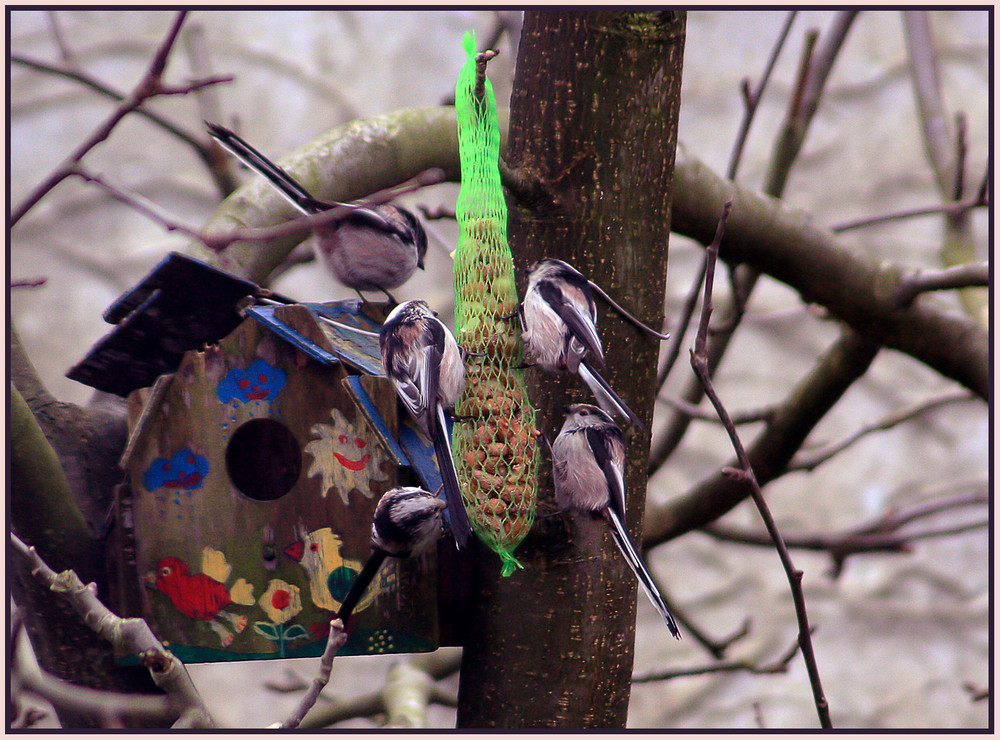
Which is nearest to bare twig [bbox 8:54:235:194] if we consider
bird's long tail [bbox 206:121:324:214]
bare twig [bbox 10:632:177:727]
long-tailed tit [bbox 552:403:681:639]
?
bird's long tail [bbox 206:121:324:214]

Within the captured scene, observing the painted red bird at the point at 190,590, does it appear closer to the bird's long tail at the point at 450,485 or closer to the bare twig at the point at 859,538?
the bird's long tail at the point at 450,485

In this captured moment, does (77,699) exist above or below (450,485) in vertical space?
below

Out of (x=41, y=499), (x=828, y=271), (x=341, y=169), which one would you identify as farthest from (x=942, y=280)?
(x=41, y=499)

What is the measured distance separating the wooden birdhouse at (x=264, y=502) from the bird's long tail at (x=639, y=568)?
22 cm

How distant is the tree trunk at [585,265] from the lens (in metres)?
0.98

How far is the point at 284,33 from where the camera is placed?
Result: 4.19 m

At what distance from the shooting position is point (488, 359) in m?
0.92

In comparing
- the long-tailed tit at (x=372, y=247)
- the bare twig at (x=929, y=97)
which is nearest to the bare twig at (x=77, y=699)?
the long-tailed tit at (x=372, y=247)

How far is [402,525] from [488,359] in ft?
0.61

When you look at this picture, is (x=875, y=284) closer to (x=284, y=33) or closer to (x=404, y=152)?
(x=404, y=152)

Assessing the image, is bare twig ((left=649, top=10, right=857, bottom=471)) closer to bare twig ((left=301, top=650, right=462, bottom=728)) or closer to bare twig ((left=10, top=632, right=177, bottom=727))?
bare twig ((left=301, top=650, right=462, bottom=728))

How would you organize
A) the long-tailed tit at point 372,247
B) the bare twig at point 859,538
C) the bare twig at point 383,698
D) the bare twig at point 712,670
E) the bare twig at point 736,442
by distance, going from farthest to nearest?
the bare twig at point 859,538
the bare twig at point 383,698
the bare twig at point 712,670
the long-tailed tit at point 372,247
the bare twig at point 736,442

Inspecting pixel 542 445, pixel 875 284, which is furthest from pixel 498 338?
pixel 875 284

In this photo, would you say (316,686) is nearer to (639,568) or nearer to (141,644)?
(141,644)
